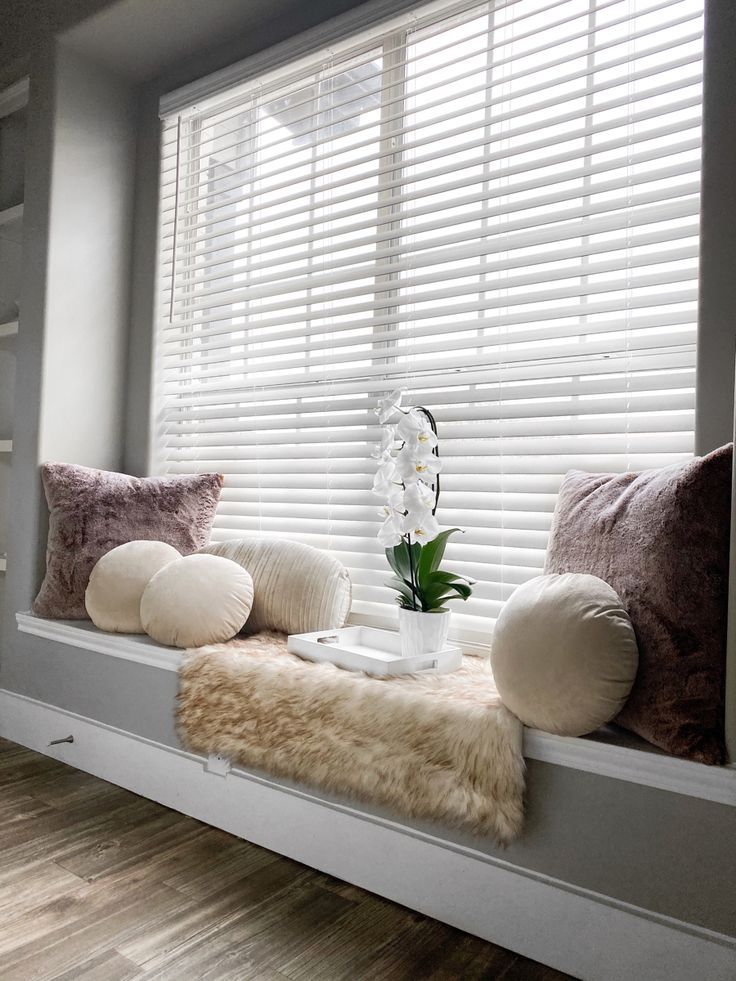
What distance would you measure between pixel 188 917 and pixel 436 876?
20.0 inches

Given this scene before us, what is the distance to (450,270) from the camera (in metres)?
2.00

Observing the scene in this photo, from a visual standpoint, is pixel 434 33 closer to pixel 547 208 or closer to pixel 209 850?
pixel 547 208

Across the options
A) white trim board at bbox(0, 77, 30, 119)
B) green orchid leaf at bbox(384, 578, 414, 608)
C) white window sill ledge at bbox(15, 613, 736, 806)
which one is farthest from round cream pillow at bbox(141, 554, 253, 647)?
white trim board at bbox(0, 77, 30, 119)

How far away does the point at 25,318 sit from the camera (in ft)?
8.57

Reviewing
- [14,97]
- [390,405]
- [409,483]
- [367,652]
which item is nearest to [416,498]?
[409,483]

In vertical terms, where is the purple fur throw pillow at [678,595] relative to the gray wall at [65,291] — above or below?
below

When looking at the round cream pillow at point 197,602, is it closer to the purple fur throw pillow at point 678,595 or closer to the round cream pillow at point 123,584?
the round cream pillow at point 123,584

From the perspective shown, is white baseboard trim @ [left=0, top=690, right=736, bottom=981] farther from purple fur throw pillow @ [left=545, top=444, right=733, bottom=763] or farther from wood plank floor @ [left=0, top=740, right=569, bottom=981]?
purple fur throw pillow @ [left=545, top=444, right=733, bottom=763]

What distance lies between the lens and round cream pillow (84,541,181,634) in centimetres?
213

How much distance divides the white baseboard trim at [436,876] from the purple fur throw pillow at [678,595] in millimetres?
318

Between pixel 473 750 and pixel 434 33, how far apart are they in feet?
6.33

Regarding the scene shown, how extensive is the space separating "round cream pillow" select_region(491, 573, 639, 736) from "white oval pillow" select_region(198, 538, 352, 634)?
0.75 m

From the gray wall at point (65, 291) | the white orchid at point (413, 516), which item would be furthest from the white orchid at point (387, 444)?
the gray wall at point (65, 291)

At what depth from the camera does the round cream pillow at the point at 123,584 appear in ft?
6.99
